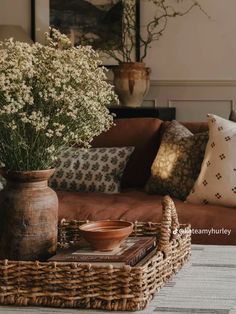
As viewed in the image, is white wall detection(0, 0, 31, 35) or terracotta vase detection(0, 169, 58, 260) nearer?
terracotta vase detection(0, 169, 58, 260)

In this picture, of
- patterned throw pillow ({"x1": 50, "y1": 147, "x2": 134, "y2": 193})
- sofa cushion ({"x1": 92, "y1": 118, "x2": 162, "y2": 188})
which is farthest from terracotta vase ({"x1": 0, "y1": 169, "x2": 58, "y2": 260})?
sofa cushion ({"x1": 92, "y1": 118, "x2": 162, "y2": 188})

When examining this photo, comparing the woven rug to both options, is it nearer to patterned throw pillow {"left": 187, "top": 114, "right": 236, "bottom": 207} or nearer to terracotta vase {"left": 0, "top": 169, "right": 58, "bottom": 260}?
terracotta vase {"left": 0, "top": 169, "right": 58, "bottom": 260}

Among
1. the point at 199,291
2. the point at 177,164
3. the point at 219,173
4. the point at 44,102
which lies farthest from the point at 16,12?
the point at 199,291

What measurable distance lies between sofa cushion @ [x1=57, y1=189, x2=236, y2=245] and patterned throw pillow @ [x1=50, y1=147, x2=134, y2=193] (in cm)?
15

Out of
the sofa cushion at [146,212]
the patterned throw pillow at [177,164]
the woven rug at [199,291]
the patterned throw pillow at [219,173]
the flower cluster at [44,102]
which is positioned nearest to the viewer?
the woven rug at [199,291]

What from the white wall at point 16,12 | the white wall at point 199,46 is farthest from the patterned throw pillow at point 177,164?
the white wall at point 16,12

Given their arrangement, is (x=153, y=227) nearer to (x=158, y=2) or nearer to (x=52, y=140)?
(x=52, y=140)

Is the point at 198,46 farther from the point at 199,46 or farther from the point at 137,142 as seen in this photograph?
the point at 137,142

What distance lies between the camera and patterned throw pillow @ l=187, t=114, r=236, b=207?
315 cm

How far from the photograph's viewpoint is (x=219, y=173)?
3172 millimetres

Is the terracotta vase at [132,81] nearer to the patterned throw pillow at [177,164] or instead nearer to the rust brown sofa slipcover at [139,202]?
the rust brown sofa slipcover at [139,202]

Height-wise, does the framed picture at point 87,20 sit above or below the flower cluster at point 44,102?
above

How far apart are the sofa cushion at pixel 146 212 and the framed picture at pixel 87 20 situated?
84.3 inches

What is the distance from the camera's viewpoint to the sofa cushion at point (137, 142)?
3654mm
